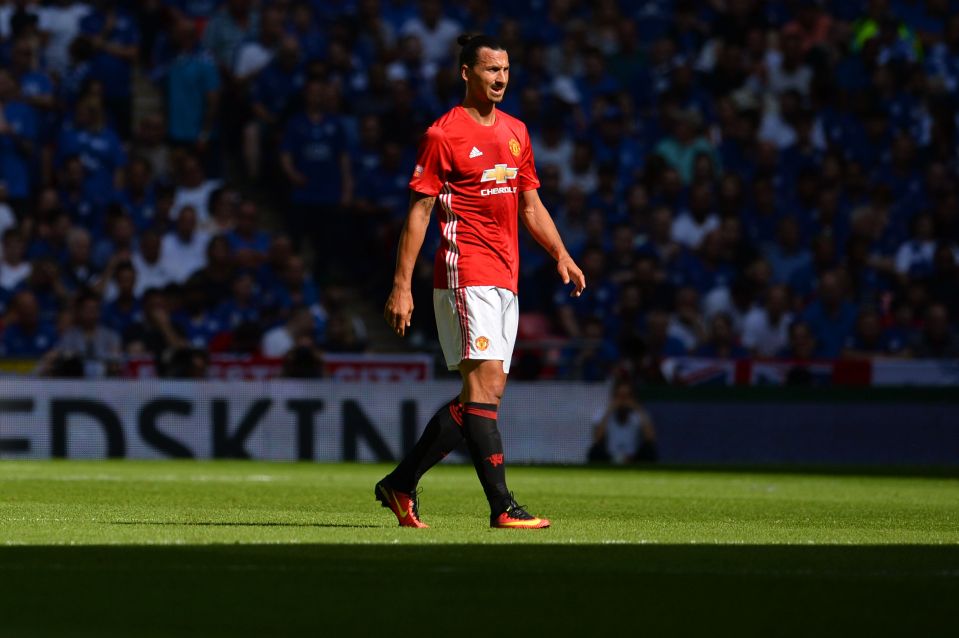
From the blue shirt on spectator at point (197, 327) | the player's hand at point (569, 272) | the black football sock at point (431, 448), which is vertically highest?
the player's hand at point (569, 272)

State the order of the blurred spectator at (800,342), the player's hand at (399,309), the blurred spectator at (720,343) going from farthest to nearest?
the blurred spectator at (720,343) → the blurred spectator at (800,342) → the player's hand at (399,309)

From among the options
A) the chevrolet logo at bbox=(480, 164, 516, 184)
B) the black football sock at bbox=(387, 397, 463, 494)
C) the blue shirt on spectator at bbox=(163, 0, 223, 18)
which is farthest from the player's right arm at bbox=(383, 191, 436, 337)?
the blue shirt on spectator at bbox=(163, 0, 223, 18)

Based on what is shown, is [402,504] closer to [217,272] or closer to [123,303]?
[123,303]

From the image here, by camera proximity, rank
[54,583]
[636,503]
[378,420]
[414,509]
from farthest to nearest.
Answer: [378,420], [636,503], [414,509], [54,583]

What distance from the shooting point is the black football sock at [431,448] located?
8820 millimetres

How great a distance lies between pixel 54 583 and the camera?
6367 millimetres

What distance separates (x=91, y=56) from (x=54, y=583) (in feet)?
51.7

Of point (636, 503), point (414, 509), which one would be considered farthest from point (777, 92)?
point (414, 509)

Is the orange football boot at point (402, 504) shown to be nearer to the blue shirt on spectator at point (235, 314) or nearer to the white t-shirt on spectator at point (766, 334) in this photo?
the blue shirt on spectator at point (235, 314)

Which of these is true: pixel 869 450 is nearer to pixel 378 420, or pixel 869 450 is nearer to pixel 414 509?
pixel 378 420

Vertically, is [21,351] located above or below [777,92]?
below

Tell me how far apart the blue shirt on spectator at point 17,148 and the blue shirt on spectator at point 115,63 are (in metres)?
1.10

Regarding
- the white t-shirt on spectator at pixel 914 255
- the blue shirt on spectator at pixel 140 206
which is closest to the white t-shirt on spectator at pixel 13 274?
the blue shirt on spectator at pixel 140 206

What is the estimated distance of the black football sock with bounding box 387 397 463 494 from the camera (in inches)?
347
